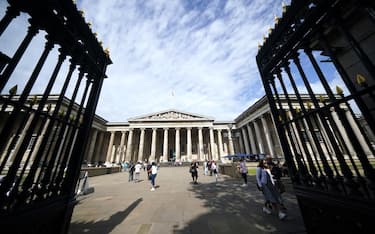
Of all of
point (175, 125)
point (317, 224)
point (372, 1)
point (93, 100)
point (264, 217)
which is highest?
point (175, 125)

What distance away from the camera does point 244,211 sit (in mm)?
4785

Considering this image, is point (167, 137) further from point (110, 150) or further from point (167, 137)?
point (110, 150)

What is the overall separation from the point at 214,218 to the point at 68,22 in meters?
5.24

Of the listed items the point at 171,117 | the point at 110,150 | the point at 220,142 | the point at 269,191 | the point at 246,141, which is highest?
the point at 171,117

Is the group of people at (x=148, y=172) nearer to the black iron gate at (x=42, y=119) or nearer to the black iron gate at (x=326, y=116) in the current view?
the black iron gate at (x=42, y=119)

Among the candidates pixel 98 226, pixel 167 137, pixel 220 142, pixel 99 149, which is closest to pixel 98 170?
pixel 98 226

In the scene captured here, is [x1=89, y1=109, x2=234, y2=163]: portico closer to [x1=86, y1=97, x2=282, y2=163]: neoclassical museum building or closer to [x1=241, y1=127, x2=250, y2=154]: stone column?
[x1=86, y1=97, x2=282, y2=163]: neoclassical museum building

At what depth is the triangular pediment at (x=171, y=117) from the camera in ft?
127

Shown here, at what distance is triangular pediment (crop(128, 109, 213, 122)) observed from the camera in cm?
3862

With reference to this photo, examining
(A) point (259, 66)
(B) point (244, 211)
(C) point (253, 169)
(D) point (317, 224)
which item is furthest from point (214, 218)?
(C) point (253, 169)

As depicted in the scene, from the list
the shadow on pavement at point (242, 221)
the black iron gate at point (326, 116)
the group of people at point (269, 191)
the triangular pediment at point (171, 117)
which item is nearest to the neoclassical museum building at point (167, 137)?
the triangular pediment at point (171, 117)

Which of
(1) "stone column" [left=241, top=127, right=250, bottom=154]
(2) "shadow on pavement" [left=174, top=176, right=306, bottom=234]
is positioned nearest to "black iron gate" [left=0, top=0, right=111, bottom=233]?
(2) "shadow on pavement" [left=174, top=176, right=306, bottom=234]

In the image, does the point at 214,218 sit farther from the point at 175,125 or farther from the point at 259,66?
the point at 175,125

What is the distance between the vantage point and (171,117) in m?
39.4
